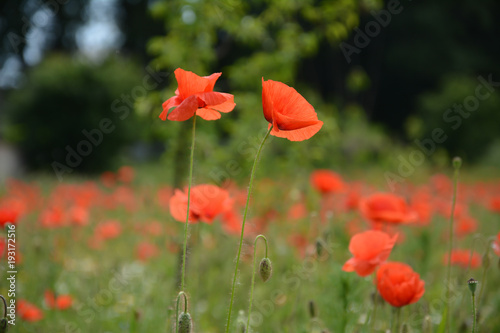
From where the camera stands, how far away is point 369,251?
3.48 ft

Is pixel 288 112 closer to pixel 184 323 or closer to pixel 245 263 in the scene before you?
pixel 184 323

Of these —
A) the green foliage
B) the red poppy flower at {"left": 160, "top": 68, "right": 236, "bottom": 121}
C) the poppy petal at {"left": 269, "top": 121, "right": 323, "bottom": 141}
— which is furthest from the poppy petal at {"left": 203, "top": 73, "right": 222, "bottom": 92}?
the green foliage

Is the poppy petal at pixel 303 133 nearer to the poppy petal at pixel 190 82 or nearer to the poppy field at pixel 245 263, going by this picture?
the poppy field at pixel 245 263

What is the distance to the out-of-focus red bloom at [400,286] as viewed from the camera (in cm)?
104

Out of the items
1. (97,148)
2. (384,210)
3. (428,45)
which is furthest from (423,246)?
(428,45)

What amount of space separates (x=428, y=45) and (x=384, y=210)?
759 inches

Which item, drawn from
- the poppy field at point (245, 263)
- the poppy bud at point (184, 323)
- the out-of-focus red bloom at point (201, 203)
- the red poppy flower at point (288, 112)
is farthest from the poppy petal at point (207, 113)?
the poppy bud at point (184, 323)

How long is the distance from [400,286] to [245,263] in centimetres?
183

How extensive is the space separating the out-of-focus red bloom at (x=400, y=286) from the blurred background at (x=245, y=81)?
46.8 inches

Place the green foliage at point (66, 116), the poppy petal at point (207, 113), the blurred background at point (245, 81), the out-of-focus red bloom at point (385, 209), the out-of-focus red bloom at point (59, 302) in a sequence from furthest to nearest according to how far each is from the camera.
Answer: the green foliage at point (66, 116)
the blurred background at point (245, 81)
the out-of-focus red bloom at point (59, 302)
the out-of-focus red bloom at point (385, 209)
the poppy petal at point (207, 113)

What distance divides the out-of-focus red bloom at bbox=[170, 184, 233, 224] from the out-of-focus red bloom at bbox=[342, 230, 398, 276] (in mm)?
355

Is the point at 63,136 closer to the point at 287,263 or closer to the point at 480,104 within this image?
the point at 287,263

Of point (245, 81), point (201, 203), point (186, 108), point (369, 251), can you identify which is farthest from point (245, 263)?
point (186, 108)

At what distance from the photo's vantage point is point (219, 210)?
1.20m
